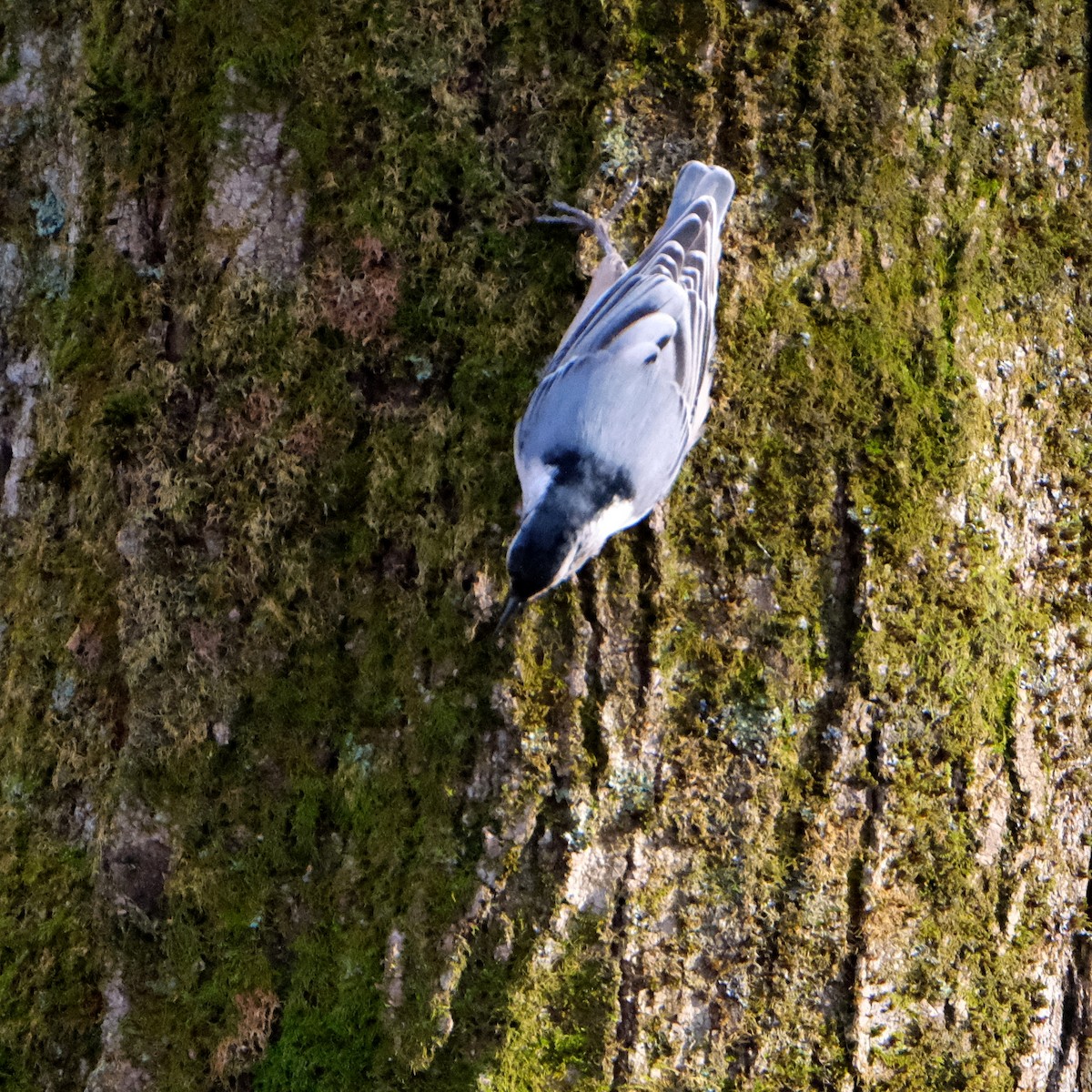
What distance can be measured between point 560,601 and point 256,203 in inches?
42.9

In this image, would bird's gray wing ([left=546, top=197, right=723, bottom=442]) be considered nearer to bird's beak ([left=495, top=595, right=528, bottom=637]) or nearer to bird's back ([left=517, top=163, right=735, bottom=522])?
bird's back ([left=517, top=163, right=735, bottom=522])

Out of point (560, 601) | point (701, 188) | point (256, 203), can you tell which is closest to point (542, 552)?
point (560, 601)

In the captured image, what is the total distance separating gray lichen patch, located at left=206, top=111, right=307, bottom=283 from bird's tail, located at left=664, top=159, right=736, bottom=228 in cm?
80

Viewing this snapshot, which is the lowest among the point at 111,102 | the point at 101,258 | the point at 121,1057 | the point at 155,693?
the point at 121,1057

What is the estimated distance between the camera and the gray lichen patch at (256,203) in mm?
2131

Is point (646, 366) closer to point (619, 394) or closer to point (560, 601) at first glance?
point (619, 394)

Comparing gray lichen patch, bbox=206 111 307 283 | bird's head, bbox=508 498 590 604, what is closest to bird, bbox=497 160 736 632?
bird's head, bbox=508 498 590 604

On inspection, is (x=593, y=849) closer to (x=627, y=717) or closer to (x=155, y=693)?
(x=627, y=717)

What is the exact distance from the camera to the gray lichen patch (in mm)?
2131

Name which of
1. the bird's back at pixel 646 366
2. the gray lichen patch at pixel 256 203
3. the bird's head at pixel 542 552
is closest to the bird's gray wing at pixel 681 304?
the bird's back at pixel 646 366

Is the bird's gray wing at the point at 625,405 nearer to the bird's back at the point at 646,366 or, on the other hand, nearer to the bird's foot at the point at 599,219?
the bird's back at the point at 646,366

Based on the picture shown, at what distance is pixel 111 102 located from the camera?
229 cm

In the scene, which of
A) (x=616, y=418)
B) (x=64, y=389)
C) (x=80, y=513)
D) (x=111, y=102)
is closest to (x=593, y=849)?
(x=616, y=418)

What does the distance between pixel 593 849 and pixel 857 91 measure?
167 centimetres
